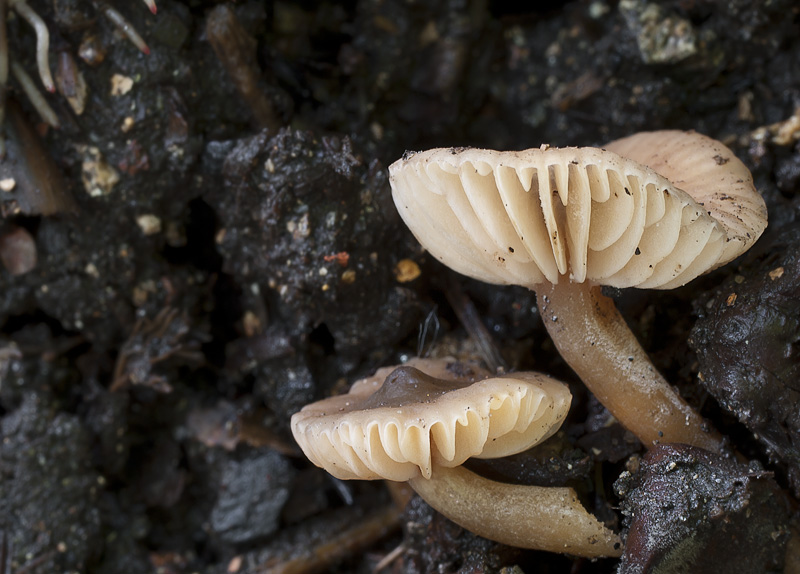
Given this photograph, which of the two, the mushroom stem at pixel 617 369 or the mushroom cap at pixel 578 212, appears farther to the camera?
the mushroom stem at pixel 617 369

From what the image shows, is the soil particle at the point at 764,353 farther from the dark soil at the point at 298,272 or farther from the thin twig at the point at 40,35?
the thin twig at the point at 40,35

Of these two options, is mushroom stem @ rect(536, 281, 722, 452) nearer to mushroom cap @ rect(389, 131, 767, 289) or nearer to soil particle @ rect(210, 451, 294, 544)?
mushroom cap @ rect(389, 131, 767, 289)

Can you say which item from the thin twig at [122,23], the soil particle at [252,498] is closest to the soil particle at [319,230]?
the thin twig at [122,23]

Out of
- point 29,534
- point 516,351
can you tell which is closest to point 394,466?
point 516,351

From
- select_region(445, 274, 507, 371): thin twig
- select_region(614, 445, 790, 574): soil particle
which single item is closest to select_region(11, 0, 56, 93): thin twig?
select_region(445, 274, 507, 371): thin twig

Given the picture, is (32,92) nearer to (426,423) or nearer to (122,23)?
(122,23)

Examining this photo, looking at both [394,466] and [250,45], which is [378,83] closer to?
[250,45]
